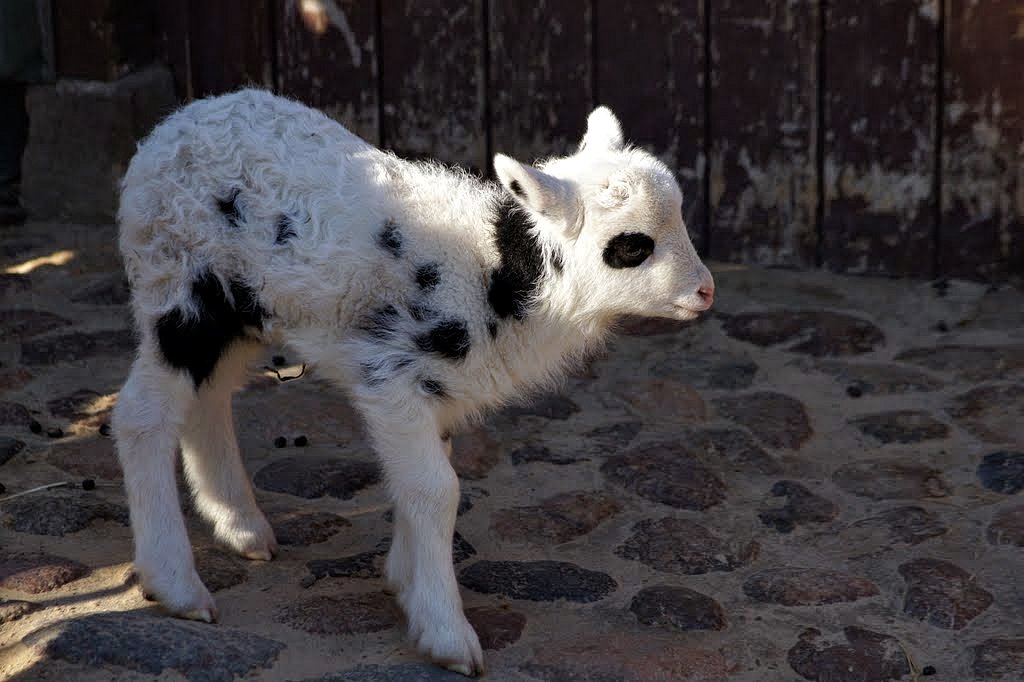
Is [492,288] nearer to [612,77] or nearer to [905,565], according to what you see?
[905,565]

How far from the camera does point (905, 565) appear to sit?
445 centimetres

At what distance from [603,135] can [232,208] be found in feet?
3.55

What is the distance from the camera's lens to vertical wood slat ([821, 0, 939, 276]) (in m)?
6.34

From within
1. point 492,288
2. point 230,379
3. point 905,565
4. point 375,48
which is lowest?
point 905,565

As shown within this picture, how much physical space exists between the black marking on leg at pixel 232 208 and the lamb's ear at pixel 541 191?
0.74 metres

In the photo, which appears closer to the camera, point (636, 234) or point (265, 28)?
point (636, 234)

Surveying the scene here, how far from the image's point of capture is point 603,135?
167 inches

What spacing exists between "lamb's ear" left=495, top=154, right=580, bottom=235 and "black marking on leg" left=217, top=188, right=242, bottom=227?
74 cm

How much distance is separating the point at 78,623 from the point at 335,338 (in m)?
1.03

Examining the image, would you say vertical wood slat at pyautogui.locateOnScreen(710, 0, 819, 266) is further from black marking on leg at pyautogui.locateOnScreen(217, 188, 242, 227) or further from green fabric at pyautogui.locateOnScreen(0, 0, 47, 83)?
green fabric at pyautogui.locateOnScreen(0, 0, 47, 83)

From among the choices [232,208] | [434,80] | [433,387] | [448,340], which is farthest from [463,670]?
[434,80]

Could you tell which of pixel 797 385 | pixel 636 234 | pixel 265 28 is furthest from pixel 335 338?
pixel 265 28

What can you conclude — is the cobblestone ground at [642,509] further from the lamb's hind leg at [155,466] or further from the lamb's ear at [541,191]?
the lamb's ear at [541,191]

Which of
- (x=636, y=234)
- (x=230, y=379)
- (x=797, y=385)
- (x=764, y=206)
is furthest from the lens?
(x=764, y=206)
